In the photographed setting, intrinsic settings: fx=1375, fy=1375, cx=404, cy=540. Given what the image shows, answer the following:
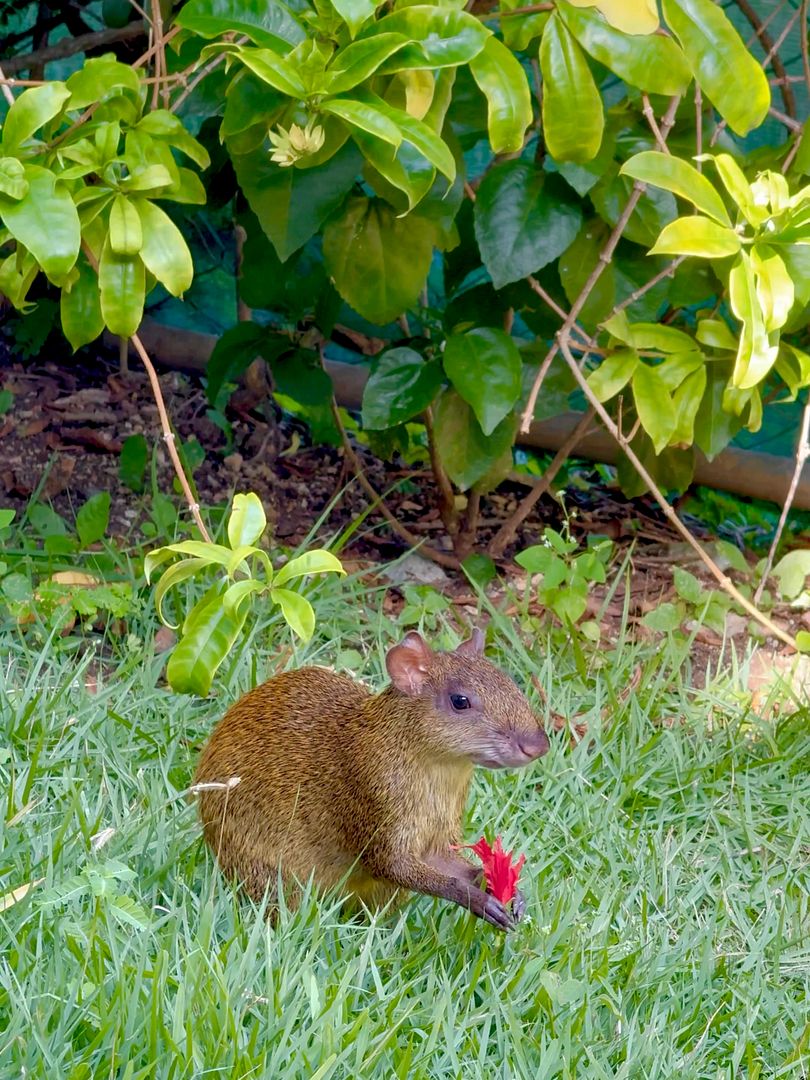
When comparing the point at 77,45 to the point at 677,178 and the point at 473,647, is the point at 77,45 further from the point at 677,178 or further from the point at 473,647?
the point at 473,647

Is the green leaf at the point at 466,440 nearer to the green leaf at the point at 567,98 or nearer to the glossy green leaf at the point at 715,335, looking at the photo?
the glossy green leaf at the point at 715,335

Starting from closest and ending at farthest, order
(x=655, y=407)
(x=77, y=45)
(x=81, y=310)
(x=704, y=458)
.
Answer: (x=81, y=310) → (x=655, y=407) → (x=77, y=45) → (x=704, y=458)

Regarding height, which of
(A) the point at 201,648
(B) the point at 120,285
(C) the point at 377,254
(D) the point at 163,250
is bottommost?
(A) the point at 201,648

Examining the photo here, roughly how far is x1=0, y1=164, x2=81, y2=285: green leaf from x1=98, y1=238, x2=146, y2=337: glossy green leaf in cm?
27

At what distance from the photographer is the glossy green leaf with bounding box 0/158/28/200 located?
2.21m

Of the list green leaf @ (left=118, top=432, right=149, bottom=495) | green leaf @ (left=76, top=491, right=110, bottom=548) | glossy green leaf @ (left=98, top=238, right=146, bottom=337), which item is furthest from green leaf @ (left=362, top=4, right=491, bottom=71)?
green leaf @ (left=118, top=432, right=149, bottom=495)

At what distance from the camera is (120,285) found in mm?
2527

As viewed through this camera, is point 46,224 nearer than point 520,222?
Yes

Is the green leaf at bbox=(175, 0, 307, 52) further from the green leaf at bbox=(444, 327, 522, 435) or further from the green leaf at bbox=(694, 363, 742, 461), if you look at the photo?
the green leaf at bbox=(694, 363, 742, 461)

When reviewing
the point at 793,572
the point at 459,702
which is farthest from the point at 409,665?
the point at 793,572

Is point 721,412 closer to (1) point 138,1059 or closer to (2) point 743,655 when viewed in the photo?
(2) point 743,655

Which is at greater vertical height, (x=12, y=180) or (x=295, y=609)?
(x=12, y=180)

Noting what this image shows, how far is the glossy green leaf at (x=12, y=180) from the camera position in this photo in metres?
2.21

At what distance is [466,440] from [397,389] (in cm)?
24
